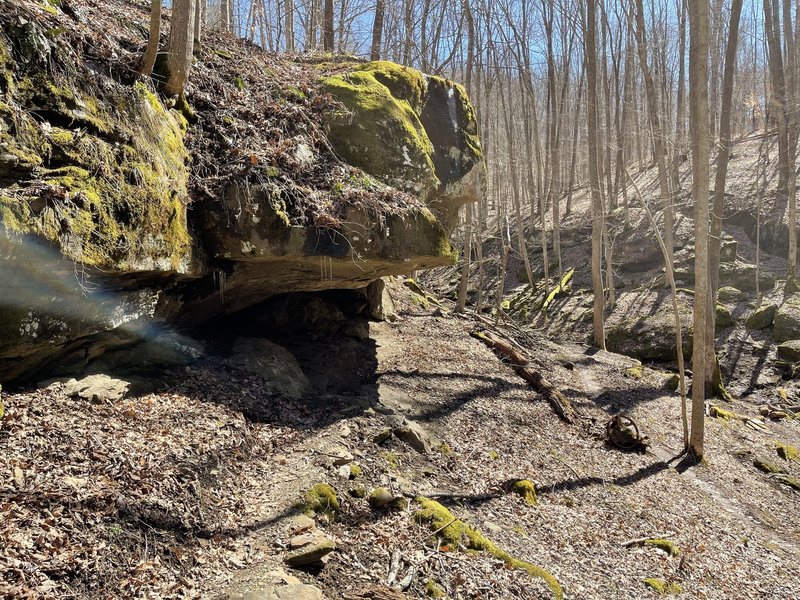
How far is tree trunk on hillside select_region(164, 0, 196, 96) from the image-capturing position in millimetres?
5949

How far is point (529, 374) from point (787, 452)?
5.37m

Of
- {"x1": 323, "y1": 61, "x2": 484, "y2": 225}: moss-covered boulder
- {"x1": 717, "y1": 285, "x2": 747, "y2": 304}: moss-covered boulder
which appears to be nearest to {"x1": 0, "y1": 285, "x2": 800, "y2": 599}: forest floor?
{"x1": 323, "y1": 61, "x2": 484, "y2": 225}: moss-covered boulder

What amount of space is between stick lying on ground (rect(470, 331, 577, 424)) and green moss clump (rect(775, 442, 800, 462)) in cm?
438

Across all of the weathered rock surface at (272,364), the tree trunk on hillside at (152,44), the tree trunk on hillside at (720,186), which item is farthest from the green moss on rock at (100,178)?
the tree trunk on hillside at (720,186)

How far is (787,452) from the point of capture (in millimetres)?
10516

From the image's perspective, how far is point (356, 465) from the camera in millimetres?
5551

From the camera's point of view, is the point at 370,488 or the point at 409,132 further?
the point at 409,132

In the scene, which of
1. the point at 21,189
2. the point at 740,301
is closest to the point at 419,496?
the point at 21,189

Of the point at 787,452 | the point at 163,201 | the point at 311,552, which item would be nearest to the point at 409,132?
the point at 163,201

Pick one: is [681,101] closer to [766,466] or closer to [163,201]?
[766,466]

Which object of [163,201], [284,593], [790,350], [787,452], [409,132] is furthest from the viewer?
[790,350]

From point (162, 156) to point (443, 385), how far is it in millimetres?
6112

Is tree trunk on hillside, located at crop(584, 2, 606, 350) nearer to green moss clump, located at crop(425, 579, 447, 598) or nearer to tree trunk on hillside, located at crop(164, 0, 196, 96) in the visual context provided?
tree trunk on hillside, located at crop(164, 0, 196, 96)

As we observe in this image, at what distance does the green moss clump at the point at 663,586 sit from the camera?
5.72m
